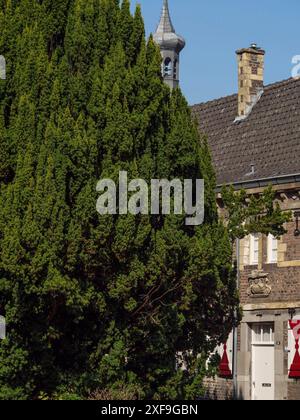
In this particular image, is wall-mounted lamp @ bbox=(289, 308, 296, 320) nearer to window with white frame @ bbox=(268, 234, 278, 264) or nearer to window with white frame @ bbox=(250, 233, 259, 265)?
window with white frame @ bbox=(268, 234, 278, 264)

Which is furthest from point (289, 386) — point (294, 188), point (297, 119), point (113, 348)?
point (113, 348)

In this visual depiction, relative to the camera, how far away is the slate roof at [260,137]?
35.2m

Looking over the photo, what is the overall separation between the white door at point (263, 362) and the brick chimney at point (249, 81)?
7.15 m

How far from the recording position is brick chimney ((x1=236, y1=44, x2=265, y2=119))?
38.6 meters

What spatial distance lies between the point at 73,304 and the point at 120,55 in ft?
14.6

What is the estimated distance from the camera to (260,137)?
3712cm

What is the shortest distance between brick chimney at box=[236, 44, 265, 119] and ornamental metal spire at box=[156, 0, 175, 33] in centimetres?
633

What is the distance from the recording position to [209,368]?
24.5 meters

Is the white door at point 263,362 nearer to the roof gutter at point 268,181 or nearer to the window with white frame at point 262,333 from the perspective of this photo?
the window with white frame at point 262,333

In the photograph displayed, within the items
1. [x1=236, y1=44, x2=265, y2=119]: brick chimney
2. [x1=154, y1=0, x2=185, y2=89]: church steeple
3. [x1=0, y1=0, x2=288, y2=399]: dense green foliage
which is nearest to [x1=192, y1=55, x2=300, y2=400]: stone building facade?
[x1=236, y1=44, x2=265, y2=119]: brick chimney

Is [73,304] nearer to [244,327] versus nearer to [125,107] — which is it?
[125,107]

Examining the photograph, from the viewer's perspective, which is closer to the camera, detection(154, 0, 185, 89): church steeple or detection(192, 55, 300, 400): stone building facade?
detection(192, 55, 300, 400): stone building facade

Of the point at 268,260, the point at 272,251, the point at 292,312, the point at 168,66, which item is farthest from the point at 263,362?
the point at 168,66

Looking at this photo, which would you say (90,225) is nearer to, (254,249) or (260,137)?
(254,249)
